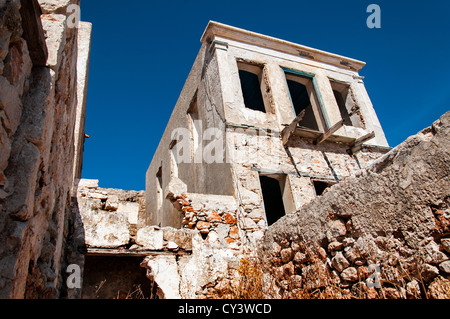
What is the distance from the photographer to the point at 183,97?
34.1 ft

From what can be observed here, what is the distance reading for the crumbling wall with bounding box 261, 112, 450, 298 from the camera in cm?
228

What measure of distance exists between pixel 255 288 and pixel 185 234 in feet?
4.71

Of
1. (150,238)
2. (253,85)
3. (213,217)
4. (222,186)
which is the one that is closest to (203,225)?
(213,217)

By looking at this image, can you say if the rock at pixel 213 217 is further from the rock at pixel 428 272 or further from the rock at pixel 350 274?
the rock at pixel 428 272

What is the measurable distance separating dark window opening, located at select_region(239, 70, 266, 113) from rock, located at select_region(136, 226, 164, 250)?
6.10 m

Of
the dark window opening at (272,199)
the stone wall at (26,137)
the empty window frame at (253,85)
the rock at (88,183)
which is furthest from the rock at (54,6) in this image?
the dark window opening at (272,199)

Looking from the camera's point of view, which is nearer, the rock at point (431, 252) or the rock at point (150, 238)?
the rock at point (431, 252)

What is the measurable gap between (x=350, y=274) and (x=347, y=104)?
7.23m

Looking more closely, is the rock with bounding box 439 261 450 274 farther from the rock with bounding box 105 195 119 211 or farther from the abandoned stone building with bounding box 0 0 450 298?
the rock with bounding box 105 195 119 211

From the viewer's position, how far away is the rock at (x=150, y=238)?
471 cm

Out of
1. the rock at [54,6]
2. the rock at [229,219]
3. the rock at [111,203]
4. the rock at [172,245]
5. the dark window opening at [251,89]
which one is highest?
the dark window opening at [251,89]

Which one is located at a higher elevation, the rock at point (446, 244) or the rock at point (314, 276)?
the rock at point (314, 276)

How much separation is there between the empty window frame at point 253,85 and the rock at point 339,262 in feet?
16.3

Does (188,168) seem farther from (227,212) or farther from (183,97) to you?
(227,212)
